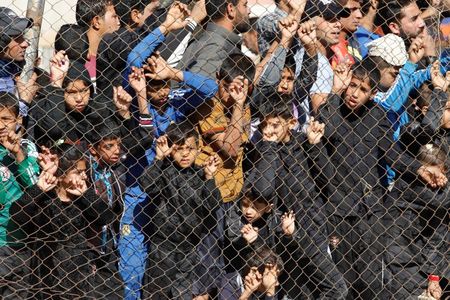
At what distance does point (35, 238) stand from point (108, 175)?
587mm

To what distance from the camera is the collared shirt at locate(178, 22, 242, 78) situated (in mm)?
6969

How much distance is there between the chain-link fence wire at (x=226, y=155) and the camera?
665 centimetres

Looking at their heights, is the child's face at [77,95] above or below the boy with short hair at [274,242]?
above

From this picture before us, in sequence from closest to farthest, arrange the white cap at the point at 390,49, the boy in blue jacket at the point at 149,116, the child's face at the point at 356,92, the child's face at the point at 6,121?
the child's face at the point at 6,121, the boy in blue jacket at the point at 149,116, the child's face at the point at 356,92, the white cap at the point at 390,49

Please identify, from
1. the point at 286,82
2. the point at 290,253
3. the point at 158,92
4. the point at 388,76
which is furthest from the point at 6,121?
the point at 388,76

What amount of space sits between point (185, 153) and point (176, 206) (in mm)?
311

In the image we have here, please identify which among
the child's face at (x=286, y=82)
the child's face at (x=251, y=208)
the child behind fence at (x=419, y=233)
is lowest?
the child behind fence at (x=419, y=233)

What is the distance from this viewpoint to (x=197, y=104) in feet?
22.7

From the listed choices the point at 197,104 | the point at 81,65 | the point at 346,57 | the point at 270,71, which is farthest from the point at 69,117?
the point at 346,57

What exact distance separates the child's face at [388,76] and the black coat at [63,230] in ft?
6.63

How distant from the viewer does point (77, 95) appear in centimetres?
671

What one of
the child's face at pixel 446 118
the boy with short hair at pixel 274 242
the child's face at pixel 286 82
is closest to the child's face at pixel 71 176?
the boy with short hair at pixel 274 242

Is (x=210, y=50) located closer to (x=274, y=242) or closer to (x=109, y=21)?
(x=109, y=21)

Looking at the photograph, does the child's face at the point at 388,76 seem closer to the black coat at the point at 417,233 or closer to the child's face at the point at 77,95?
the black coat at the point at 417,233
